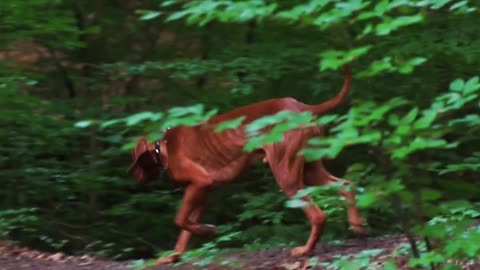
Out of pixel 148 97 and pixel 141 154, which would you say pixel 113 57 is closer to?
Answer: pixel 148 97

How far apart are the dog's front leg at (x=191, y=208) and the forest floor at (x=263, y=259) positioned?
0.31 m

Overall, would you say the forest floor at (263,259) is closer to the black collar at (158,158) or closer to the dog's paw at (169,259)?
the dog's paw at (169,259)

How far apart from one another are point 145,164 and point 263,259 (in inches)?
61.4

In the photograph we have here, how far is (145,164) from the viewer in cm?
792

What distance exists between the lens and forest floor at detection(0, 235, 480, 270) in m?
6.42

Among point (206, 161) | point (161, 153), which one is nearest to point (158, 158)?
point (161, 153)

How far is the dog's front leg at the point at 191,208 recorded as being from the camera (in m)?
7.29

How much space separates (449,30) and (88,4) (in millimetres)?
5166

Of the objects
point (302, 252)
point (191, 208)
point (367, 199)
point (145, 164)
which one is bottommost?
point (302, 252)

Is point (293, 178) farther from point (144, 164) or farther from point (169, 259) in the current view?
point (144, 164)

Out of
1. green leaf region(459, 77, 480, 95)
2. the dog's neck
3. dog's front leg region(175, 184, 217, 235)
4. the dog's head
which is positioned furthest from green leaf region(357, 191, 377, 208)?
the dog's head

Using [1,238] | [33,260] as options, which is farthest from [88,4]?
[33,260]

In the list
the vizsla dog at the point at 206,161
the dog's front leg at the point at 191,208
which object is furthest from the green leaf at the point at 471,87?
the dog's front leg at the point at 191,208

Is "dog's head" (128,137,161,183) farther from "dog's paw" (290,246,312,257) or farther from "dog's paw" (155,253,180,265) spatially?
"dog's paw" (290,246,312,257)
